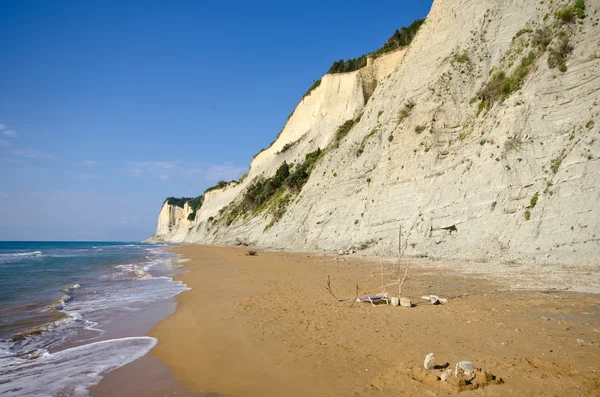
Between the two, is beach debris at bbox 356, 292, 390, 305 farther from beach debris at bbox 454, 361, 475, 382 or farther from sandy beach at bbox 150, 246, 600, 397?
beach debris at bbox 454, 361, 475, 382

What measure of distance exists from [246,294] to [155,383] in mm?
5936

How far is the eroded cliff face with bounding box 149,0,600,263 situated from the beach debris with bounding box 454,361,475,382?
9651 millimetres

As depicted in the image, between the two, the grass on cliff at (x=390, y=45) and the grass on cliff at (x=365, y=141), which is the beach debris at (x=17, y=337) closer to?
the grass on cliff at (x=365, y=141)

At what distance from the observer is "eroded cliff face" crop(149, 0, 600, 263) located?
1333cm

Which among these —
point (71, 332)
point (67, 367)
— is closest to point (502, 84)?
Result: point (71, 332)

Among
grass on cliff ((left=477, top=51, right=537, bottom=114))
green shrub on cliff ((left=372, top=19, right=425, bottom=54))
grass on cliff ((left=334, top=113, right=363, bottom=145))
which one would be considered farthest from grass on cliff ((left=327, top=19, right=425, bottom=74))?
grass on cliff ((left=477, top=51, right=537, bottom=114))

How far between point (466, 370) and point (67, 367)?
568cm

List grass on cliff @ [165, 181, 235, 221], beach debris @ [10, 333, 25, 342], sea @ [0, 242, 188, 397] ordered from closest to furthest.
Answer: sea @ [0, 242, 188, 397], beach debris @ [10, 333, 25, 342], grass on cliff @ [165, 181, 235, 221]

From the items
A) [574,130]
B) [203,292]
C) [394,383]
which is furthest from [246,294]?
[574,130]

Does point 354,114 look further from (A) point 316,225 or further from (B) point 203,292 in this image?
(B) point 203,292

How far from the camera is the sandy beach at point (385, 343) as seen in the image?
439cm

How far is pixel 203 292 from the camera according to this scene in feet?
38.3

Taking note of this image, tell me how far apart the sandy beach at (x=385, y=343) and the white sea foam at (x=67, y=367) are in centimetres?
51

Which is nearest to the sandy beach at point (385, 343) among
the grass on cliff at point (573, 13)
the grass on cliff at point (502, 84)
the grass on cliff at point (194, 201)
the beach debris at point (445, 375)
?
the beach debris at point (445, 375)
